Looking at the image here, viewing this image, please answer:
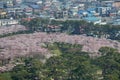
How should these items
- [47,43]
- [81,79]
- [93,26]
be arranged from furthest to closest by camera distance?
[93,26] → [47,43] → [81,79]

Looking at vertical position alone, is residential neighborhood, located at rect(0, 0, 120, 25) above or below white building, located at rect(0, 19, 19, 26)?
below

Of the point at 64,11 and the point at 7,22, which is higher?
the point at 7,22

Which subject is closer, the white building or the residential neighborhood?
the white building

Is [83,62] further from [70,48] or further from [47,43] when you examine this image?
[47,43]

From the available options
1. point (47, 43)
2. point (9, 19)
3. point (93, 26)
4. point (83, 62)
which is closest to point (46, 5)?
point (9, 19)

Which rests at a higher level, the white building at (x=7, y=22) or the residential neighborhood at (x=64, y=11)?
the white building at (x=7, y=22)

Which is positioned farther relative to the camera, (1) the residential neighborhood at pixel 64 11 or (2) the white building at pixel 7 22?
(1) the residential neighborhood at pixel 64 11

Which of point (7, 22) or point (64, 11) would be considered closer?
point (7, 22)

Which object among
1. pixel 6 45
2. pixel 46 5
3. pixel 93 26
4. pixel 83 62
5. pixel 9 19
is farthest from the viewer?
pixel 46 5
